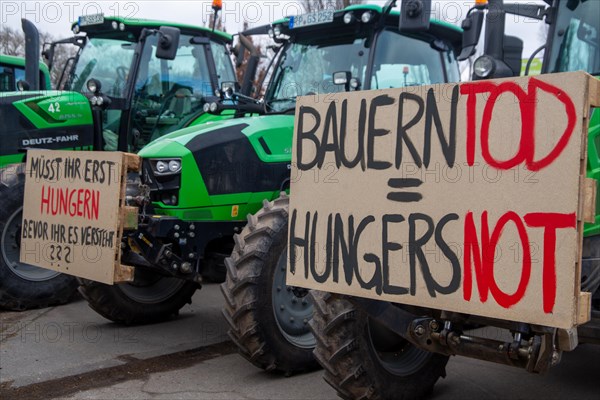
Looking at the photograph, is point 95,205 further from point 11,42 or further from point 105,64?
point 11,42

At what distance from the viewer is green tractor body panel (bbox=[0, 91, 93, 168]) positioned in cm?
709

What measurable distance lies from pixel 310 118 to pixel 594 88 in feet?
4.09

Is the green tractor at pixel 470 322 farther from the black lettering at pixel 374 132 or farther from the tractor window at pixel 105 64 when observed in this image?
the tractor window at pixel 105 64

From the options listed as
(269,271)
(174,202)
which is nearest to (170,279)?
(174,202)

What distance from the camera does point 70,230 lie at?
489 cm

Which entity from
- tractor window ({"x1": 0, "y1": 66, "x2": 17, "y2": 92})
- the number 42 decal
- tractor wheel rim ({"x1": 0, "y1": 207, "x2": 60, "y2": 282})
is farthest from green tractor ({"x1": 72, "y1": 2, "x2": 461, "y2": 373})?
tractor window ({"x1": 0, "y1": 66, "x2": 17, "y2": 92})

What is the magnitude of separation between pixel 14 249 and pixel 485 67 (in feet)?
15.1

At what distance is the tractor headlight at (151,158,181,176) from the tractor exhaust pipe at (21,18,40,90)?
Answer: 2.48 meters

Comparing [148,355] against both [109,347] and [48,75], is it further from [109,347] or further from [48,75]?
[48,75]

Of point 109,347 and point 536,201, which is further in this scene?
point 109,347

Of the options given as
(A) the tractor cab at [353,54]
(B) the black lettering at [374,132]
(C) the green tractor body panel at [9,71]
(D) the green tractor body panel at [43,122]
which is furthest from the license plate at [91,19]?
(B) the black lettering at [374,132]

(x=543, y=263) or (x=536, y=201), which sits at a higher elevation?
(x=536, y=201)

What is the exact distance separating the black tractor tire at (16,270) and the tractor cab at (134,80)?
125 cm

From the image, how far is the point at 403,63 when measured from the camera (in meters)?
6.01
